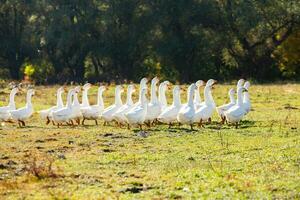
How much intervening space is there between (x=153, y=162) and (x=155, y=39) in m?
42.7

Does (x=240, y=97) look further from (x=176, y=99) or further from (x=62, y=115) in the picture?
(x=62, y=115)

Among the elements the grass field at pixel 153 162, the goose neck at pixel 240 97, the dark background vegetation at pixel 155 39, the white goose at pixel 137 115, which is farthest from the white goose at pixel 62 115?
the dark background vegetation at pixel 155 39

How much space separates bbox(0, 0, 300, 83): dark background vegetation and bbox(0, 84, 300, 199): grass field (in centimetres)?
3130

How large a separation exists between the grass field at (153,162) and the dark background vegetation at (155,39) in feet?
103

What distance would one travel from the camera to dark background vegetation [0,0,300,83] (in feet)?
180

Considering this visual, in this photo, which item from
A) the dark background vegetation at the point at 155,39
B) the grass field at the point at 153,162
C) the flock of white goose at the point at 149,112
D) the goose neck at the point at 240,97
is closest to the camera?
the grass field at the point at 153,162

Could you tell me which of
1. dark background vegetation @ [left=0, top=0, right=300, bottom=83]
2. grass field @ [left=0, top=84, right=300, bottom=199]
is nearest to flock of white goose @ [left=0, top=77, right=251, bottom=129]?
→ grass field @ [left=0, top=84, right=300, bottom=199]

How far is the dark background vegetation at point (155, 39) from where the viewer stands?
54969 millimetres

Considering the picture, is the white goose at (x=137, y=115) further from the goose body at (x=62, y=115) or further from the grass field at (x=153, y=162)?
the goose body at (x=62, y=115)

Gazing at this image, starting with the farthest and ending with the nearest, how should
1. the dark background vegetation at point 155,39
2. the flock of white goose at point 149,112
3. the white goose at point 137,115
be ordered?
the dark background vegetation at point 155,39
the flock of white goose at point 149,112
the white goose at point 137,115

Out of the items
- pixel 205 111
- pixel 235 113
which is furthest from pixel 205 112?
pixel 235 113

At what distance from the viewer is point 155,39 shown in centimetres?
5759

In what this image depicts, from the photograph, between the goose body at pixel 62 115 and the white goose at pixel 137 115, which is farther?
the goose body at pixel 62 115

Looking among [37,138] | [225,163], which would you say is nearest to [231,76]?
[37,138]
